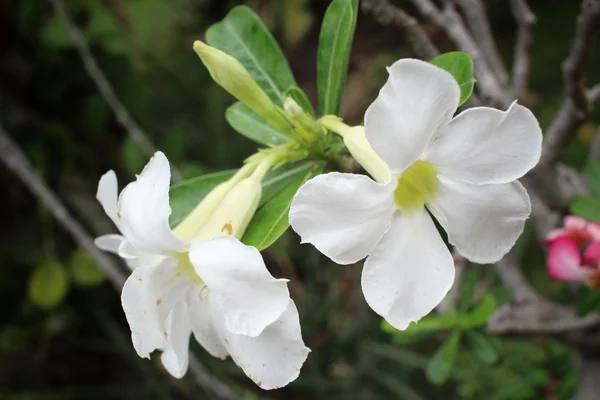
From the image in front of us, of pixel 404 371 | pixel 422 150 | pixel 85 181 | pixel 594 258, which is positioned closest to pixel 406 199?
pixel 422 150

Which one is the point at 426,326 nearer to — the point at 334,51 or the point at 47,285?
the point at 334,51

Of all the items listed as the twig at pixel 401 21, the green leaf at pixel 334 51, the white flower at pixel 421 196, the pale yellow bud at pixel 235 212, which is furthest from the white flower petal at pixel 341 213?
the twig at pixel 401 21

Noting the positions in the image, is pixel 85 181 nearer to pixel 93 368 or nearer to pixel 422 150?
pixel 93 368

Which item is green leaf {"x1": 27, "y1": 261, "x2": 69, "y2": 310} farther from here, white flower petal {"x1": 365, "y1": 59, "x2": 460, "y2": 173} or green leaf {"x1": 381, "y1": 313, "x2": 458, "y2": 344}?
white flower petal {"x1": 365, "y1": 59, "x2": 460, "y2": 173}

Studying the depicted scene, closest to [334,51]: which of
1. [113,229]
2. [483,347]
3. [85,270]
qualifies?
[483,347]

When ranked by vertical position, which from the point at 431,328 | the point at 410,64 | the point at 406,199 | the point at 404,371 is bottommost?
the point at 404,371

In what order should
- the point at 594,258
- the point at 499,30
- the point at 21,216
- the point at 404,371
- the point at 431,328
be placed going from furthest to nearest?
1. the point at 499,30
2. the point at 404,371
3. the point at 21,216
4. the point at 431,328
5. the point at 594,258
